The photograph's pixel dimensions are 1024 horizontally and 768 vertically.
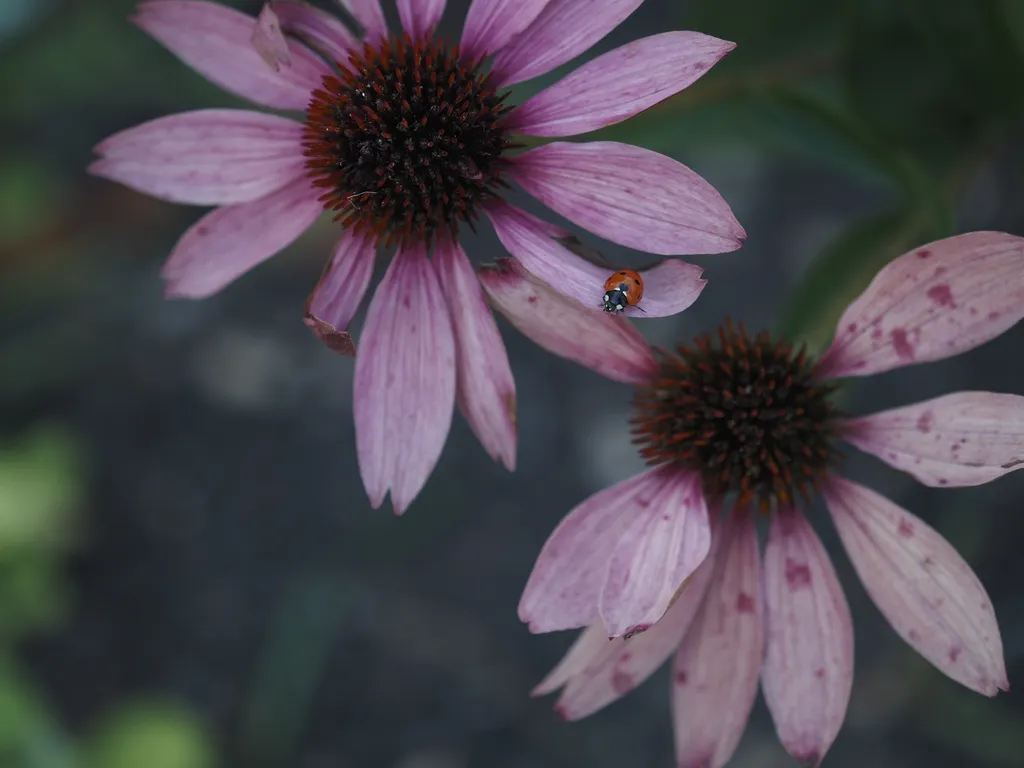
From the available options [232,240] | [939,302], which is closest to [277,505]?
[232,240]

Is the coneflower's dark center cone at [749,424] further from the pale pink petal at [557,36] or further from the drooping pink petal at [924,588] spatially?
the pale pink petal at [557,36]

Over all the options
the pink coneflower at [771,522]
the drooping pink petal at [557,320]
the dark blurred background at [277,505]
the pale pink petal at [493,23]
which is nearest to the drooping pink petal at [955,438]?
the pink coneflower at [771,522]

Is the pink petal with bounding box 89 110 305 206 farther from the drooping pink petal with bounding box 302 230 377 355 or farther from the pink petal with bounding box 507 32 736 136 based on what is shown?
the pink petal with bounding box 507 32 736 136

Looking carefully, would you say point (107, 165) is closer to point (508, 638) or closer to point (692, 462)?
point (692, 462)

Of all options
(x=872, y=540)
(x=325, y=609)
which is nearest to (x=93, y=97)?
(x=325, y=609)

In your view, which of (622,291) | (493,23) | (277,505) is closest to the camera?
(622,291)

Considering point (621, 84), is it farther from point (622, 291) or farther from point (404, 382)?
point (404, 382)
